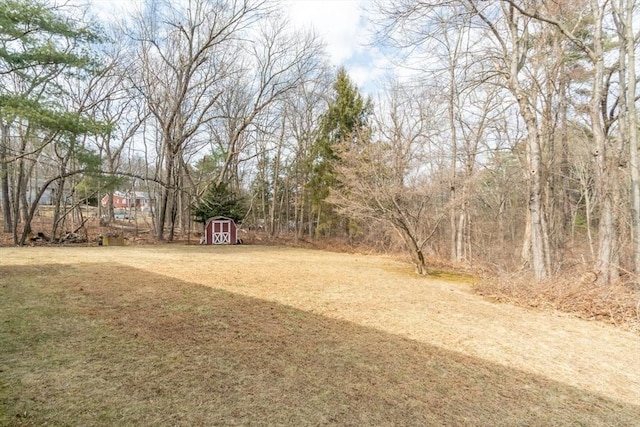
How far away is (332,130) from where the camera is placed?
62.2 ft

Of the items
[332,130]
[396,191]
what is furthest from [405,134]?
[332,130]

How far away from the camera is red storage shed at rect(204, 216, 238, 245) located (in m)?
16.4

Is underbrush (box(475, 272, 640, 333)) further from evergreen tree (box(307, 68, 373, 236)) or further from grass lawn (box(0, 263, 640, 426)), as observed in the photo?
evergreen tree (box(307, 68, 373, 236))

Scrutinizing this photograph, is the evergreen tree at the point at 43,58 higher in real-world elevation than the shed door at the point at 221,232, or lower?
higher

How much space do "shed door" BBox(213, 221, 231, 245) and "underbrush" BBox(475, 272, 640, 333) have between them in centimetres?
1271

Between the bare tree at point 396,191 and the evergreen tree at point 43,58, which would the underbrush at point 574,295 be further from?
the evergreen tree at point 43,58

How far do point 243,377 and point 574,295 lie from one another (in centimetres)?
591

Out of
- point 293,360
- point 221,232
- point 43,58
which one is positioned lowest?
point 293,360

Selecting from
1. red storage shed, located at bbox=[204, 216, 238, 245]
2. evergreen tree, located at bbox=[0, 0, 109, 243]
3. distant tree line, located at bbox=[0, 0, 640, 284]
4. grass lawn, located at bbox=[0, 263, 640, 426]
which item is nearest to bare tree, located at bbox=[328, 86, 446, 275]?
distant tree line, located at bbox=[0, 0, 640, 284]

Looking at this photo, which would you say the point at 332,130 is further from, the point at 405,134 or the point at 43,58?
the point at 43,58

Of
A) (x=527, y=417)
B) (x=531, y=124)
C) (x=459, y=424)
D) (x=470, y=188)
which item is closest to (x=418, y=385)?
(x=459, y=424)

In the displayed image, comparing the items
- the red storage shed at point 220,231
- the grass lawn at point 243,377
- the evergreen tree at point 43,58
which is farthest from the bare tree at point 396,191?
the red storage shed at point 220,231

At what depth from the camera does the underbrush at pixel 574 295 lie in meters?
5.21

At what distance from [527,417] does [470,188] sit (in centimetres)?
918
